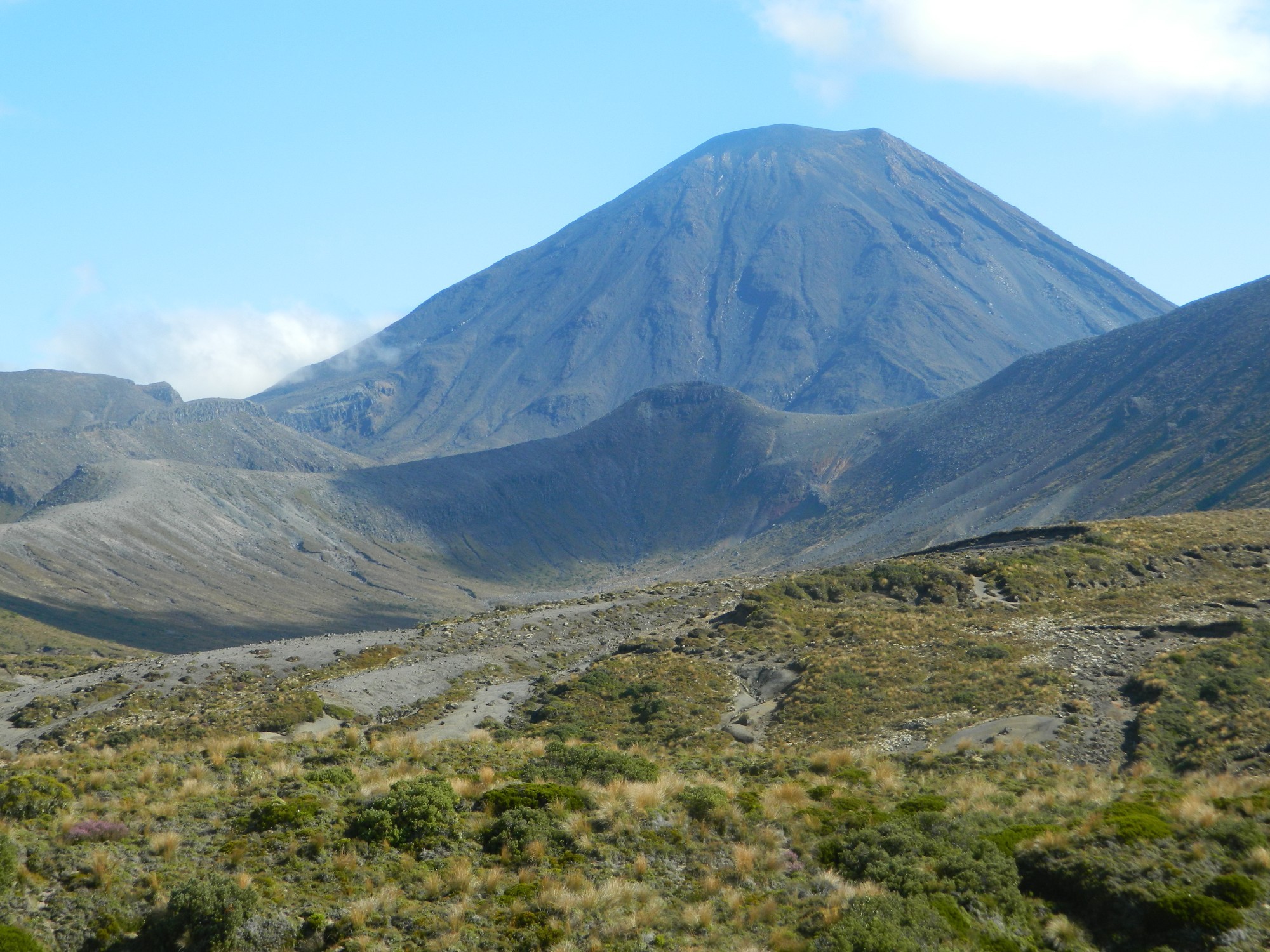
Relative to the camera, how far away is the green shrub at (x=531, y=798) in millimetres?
14602

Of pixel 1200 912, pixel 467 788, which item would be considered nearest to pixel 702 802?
pixel 467 788

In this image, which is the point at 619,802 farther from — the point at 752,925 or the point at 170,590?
the point at 170,590

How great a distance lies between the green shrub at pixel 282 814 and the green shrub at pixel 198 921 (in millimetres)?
2212

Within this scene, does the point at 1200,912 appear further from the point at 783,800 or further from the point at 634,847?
the point at 634,847

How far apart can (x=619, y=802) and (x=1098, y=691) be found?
2152cm

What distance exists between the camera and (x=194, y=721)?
120 feet

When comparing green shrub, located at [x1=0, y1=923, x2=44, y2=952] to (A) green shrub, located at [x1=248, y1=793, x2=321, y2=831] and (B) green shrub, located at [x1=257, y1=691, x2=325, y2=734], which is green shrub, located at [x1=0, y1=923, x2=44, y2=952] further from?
(B) green shrub, located at [x1=257, y1=691, x2=325, y2=734]

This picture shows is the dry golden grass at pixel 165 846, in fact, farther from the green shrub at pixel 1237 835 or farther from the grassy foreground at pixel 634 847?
the green shrub at pixel 1237 835

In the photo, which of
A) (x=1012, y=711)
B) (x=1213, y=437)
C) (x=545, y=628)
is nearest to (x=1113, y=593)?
(x=1012, y=711)

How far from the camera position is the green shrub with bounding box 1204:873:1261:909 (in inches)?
440

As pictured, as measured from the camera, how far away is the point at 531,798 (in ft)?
48.3

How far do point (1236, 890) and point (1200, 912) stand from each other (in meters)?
0.56

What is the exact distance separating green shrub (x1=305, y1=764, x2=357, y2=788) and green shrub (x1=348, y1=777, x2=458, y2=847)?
1460 millimetres

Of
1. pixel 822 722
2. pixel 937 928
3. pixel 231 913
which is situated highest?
pixel 231 913
